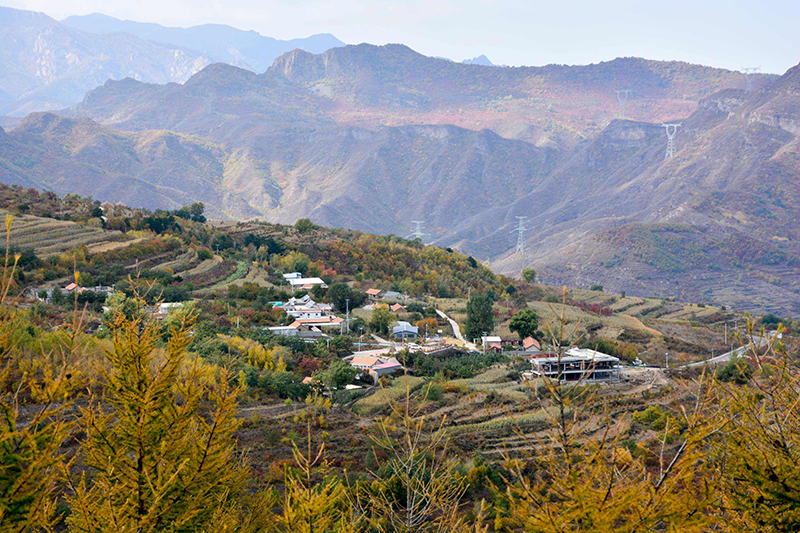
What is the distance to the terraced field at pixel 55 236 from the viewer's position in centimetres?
4703

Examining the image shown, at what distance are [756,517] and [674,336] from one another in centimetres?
5275

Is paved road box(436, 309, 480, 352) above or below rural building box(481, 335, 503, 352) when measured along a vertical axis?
below

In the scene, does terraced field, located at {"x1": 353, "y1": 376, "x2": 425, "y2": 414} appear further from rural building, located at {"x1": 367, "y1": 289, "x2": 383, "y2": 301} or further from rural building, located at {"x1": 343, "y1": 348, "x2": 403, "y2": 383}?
rural building, located at {"x1": 367, "y1": 289, "x2": 383, "y2": 301}

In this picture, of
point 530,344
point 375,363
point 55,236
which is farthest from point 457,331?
point 55,236

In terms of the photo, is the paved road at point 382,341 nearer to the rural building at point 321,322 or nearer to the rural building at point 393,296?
the rural building at point 321,322

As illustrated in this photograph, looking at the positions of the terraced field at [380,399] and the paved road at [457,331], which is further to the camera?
the paved road at [457,331]

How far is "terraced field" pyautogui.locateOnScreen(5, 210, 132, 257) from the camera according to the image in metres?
47.0

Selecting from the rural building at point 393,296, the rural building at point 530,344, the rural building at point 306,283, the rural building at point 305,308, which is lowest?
the rural building at point 393,296

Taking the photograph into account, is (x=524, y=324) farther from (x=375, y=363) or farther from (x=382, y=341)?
(x=375, y=363)

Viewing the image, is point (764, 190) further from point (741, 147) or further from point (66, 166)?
point (66, 166)

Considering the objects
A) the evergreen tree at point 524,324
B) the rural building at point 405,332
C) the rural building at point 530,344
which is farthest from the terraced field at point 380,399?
the evergreen tree at point 524,324

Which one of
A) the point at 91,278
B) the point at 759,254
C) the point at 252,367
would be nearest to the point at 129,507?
the point at 252,367

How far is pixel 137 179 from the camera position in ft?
650

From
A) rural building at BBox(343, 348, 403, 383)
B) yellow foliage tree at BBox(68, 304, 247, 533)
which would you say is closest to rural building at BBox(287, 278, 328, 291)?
rural building at BBox(343, 348, 403, 383)
